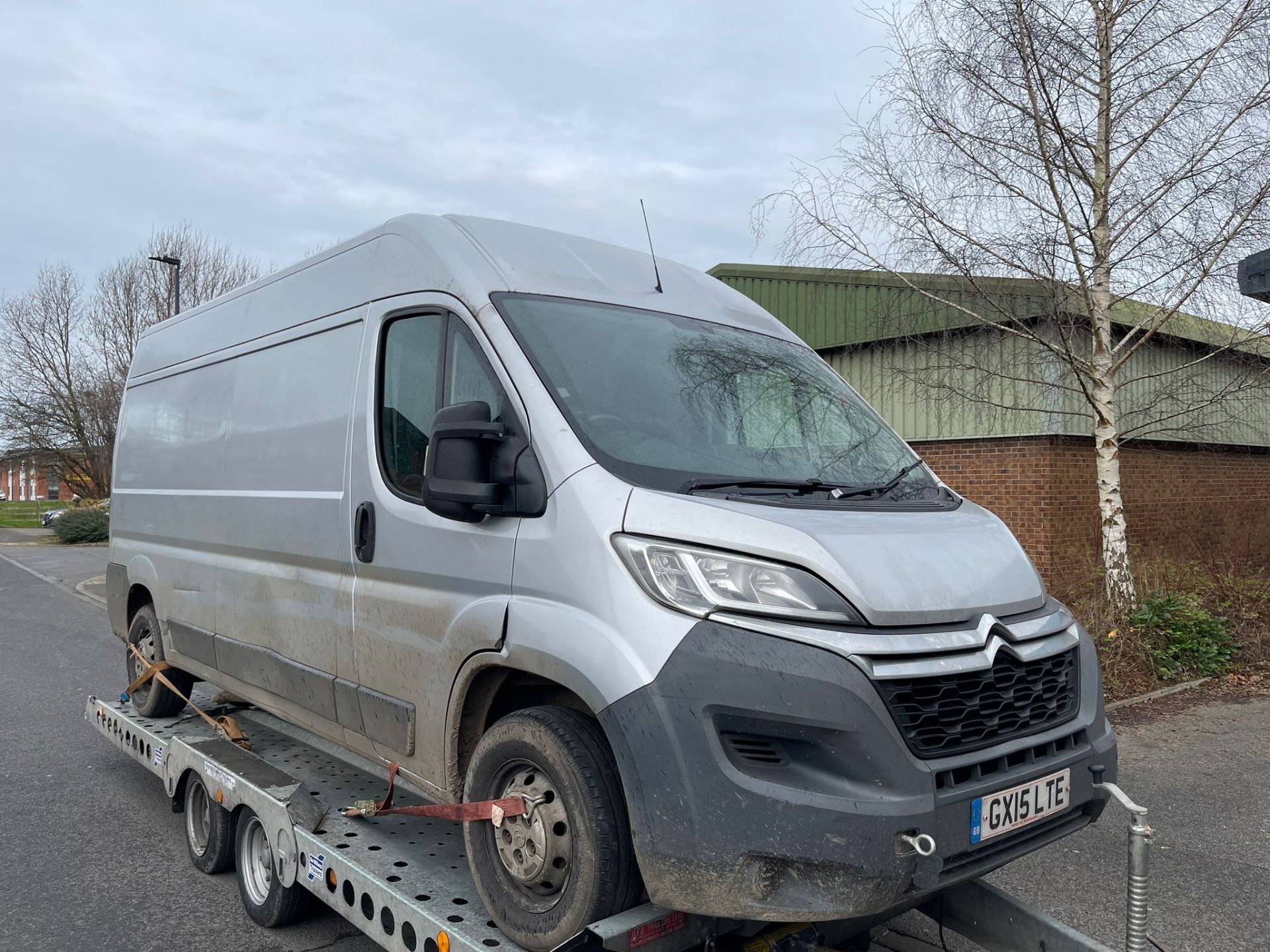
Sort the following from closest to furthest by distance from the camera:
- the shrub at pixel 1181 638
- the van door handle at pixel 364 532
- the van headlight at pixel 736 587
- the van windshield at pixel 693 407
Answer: the van headlight at pixel 736 587 → the van windshield at pixel 693 407 → the van door handle at pixel 364 532 → the shrub at pixel 1181 638

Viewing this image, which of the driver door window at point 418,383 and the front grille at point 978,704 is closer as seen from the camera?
the front grille at point 978,704

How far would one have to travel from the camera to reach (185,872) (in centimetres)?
461

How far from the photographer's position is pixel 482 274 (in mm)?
3404

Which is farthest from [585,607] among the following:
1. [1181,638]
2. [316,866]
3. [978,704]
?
[1181,638]

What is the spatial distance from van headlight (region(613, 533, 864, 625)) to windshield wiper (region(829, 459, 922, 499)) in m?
0.55

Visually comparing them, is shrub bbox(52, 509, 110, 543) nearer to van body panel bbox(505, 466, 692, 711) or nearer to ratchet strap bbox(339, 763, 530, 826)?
ratchet strap bbox(339, 763, 530, 826)

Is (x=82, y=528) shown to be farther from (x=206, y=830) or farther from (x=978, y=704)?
(x=978, y=704)

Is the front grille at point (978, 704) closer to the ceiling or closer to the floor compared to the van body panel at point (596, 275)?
closer to the floor

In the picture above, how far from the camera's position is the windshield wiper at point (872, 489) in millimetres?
3078

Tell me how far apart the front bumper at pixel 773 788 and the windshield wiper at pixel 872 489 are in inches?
28.6

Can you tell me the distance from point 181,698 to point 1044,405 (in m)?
10.3

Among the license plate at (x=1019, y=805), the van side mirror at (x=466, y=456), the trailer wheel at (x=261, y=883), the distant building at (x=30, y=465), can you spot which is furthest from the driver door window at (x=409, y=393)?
the distant building at (x=30, y=465)

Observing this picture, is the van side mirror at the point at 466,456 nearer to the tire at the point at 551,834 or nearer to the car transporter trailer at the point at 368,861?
the tire at the point at 551,834

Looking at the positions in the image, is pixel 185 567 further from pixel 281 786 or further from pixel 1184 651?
pixel 1184 651
